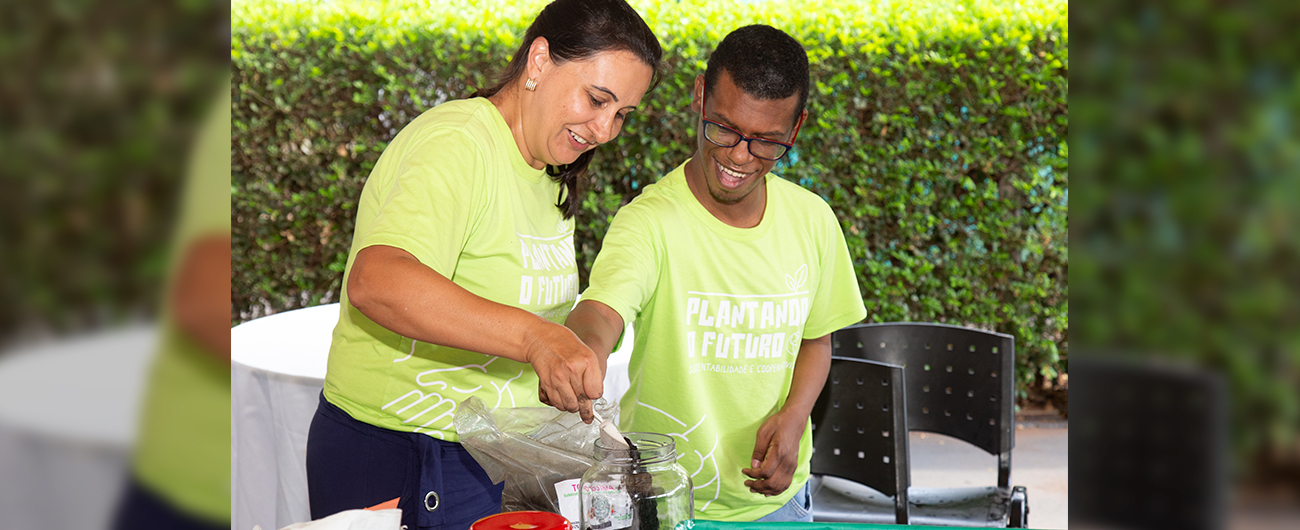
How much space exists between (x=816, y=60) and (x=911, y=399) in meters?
2.02

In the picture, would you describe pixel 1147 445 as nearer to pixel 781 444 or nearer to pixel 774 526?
pixel 774 526

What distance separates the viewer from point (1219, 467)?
0.40 metres

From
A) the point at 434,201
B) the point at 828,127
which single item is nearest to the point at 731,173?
the point at 434,201

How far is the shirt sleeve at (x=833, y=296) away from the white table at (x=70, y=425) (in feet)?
4.90

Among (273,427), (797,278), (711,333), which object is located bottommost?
(273,427)

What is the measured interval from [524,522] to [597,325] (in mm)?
502

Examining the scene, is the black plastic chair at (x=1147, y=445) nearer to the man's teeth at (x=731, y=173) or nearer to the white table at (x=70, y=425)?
the white table at (x=70, y=425)

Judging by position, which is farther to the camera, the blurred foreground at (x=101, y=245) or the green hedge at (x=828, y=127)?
the green hedge at (x=828, y=127)

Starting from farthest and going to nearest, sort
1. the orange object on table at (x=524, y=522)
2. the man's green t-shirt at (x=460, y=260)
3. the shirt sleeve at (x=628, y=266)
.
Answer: the shirt sleeve at (x=628, y=266) → the man's green t-shirt at (x=460, y=260) → the orange object on table at (x=524, y=522)

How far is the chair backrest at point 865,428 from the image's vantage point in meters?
2.13

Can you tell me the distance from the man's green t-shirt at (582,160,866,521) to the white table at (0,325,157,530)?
3.96 feet

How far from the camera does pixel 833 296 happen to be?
184 centimetres

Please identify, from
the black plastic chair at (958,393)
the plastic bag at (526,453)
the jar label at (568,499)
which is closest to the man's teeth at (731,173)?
the plastic bag at (526,453)

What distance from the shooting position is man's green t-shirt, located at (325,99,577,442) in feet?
4.24
